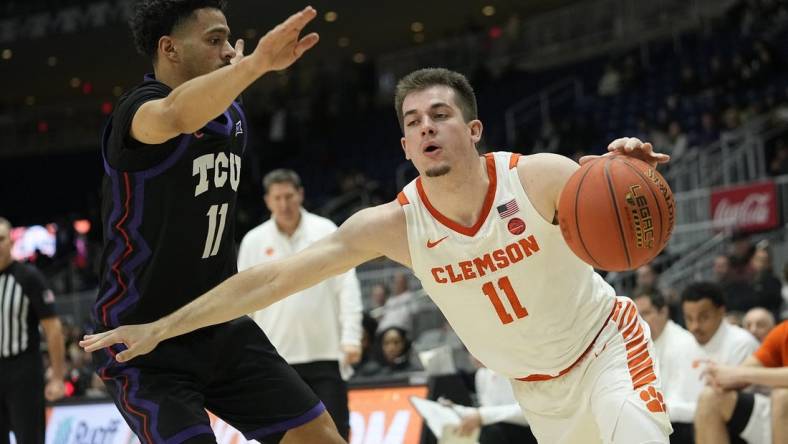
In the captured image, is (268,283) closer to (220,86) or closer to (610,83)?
(220,86)

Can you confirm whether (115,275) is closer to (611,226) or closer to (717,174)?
(611,226)

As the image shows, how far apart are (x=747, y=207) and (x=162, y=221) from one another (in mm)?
11364

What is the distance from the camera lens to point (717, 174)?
15.7 metres

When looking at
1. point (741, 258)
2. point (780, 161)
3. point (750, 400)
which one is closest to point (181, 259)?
point (750, 400)

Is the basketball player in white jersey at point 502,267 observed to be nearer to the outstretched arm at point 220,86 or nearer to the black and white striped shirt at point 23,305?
the outstretched arm at point 220,86

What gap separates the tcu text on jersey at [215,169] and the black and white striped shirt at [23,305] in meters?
4.09

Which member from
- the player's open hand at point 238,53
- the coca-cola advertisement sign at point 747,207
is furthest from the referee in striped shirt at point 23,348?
the coca-cola advertisement sign at point 747,207

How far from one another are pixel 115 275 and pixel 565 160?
1.88 metres

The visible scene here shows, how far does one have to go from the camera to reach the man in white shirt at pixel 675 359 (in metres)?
7.51

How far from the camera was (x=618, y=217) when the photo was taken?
12.8ft

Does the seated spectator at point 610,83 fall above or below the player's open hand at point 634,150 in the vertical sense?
above

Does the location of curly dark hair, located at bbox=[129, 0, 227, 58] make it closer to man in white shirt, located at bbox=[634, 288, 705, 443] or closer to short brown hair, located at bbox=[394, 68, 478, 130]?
short brown hair, located at bbox=[394, 68, 478, 130]

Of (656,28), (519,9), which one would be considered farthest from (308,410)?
(519,9)

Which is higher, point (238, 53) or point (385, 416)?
point (238, 53)
